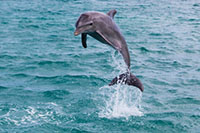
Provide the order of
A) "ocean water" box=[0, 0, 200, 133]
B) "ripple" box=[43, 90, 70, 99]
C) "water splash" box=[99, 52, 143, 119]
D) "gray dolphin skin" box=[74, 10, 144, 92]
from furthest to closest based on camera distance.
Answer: "ripple" box=[43, 90, 70, 99], "water splash" box=[99, 52, 143, 119], "ocean water" box=[0, 0, 200, 133], "gray dolphin skin" box=[74, 10, 144, 92]

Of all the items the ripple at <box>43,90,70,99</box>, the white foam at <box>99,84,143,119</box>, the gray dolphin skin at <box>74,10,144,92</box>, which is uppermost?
the gray dolphin skin at <box>74,10,144,92</box>

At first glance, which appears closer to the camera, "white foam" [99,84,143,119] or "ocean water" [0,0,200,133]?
"ocean water" [0,0,200,133]

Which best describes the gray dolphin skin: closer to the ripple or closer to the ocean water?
the ocean water

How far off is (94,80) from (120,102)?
6.28 feet

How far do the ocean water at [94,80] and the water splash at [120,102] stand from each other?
29 millimetres

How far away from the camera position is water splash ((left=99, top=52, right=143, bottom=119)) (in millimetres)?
9712

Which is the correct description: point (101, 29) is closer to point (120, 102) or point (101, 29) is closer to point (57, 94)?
point (120, 102)

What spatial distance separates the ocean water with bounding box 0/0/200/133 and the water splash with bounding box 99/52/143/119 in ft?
0.09

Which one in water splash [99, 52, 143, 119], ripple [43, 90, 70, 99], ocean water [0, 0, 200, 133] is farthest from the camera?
ripple [43, 90, 70, 99]

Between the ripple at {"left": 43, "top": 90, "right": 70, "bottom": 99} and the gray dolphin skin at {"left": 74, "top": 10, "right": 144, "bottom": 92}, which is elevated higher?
the gray dolphin skin at {"left": 74, "top": 10, "right": 144, "bottom": 92}

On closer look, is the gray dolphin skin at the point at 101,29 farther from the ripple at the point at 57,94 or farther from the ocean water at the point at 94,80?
the ripple at the point at 57,94

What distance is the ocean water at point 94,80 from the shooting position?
9.25m

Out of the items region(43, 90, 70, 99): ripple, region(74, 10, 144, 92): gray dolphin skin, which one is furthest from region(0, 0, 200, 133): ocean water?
region(74, 10, 144, 92): gray dolphin skin

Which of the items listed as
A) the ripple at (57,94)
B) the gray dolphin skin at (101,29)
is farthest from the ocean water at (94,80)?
the gray dolphin skin at (101,29)
